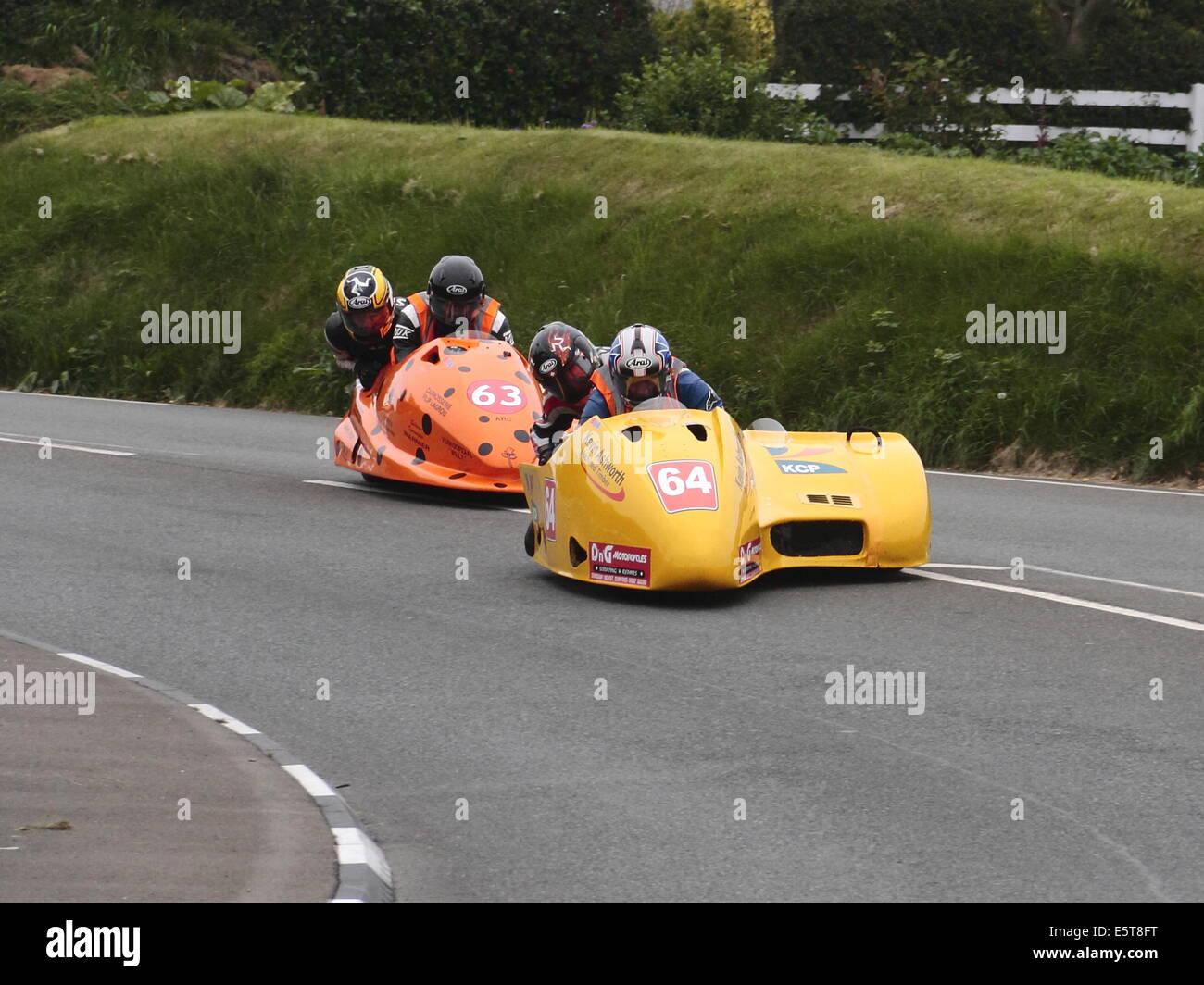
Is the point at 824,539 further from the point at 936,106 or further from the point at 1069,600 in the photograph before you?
the point at 936,106

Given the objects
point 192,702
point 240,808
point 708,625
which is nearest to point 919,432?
point 708,625

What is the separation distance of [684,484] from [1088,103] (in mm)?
17954

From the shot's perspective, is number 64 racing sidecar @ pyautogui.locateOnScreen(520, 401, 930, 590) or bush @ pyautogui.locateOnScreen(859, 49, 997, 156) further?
bush @ pyautogui.locateOnScreen(859, 49, 997, 156)

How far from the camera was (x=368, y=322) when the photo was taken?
14.5 meters

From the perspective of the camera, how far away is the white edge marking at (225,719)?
304 inches

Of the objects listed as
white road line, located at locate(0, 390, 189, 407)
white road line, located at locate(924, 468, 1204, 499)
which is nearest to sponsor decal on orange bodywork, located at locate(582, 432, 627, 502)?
white road line, located at locate(924, 468, 1204, 499)

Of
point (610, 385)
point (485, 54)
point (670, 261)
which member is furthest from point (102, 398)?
point (610, 385)

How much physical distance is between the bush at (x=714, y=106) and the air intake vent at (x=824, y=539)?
15.2m

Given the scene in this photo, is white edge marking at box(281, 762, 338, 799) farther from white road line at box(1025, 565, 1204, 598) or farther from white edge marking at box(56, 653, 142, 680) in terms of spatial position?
white road line at box(1025, 565, 1204, 598)

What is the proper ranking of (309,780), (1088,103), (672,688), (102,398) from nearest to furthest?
1. (309,780)
2. (672,688)
3. (102,398)
4. (1088,103)

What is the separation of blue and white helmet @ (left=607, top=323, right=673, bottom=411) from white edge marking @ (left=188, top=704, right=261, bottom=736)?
3708mm

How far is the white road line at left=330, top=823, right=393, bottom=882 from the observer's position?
595cm

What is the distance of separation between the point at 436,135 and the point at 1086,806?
21.7 metres

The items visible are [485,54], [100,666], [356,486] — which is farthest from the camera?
[485,54]
